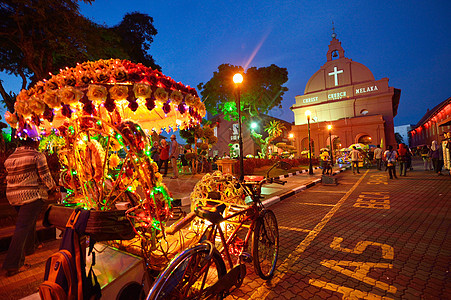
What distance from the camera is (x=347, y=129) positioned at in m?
31.4

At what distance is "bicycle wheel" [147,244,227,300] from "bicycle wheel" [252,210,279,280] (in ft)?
2.51

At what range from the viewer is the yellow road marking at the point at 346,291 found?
2559mm

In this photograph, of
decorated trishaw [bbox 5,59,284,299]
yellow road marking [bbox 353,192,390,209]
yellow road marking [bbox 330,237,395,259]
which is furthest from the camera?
yellow road marking [bbox 353,192,390,209]

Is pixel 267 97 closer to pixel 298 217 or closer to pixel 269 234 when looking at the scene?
pixel 298 217

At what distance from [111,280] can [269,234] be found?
2.13 meters

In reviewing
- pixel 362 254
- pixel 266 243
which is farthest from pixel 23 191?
pixel 362 254

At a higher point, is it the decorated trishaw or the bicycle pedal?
the decorated trishaw

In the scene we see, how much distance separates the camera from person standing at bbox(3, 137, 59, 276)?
10.5ft

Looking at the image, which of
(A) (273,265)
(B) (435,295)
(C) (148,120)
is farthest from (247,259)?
(C) (148,120)

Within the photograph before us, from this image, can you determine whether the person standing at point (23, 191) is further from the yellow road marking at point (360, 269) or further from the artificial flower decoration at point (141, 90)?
the yellow road marking at point (360, 269)

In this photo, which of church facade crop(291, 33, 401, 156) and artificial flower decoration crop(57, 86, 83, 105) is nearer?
artificial flower decoration crop(57, 86, 83, 105)

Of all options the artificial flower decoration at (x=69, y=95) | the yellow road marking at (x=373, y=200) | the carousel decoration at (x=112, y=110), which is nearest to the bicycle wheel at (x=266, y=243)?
the carousel decoration at (x=112, y=110)

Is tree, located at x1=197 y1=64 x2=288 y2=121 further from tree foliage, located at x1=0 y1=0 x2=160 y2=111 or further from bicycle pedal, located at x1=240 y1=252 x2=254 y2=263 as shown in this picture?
bicycle pedal, located at x1=240 y1=252 x2=254 y2=263

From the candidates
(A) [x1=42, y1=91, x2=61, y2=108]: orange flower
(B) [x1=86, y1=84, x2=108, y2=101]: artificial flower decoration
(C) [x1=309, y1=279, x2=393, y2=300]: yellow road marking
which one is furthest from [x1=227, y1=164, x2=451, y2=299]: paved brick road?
(A) [x1=42, y1=91, x2=61, y2=108]: orange flower
